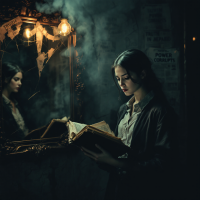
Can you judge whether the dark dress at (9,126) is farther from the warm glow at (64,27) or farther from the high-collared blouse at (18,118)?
the warm glow at (64,27)

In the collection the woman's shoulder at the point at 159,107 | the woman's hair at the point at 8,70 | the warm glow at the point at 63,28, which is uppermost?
the warm glow at the point at 63,28

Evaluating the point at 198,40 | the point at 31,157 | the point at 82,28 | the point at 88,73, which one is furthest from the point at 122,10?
the point at 31,157

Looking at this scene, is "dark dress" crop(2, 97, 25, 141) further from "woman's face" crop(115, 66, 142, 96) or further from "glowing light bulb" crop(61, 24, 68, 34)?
Result: "woman's face" crop(115, 66, 142, 96)

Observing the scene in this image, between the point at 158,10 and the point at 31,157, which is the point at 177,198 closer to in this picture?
the point at 31,157

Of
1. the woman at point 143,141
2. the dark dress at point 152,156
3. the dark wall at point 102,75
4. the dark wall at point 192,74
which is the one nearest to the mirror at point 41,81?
the dark wall at point 102,75

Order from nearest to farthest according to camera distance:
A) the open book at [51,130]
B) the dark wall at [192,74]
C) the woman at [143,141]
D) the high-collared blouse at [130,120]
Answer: the woman at [143,141], the high-collared blouse at [130,120], the open book at [51,130], the dark wall at [192,74]

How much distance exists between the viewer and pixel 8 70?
1.48m

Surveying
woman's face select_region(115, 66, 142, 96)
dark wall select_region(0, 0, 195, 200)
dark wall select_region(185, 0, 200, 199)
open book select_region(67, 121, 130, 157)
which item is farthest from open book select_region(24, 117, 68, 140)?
dark wall select_region(185, 0, 200, 199)

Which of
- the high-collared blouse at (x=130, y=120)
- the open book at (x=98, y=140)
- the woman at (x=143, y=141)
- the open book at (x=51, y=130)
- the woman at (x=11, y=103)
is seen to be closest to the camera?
the open book at (x=98, y=140)

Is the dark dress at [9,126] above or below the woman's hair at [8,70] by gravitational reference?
below

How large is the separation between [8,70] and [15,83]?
0.13 metres

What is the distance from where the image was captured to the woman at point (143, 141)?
1189 millimetres

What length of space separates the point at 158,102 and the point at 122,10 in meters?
1.20

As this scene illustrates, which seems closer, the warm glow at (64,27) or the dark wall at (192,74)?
the warm glow at (64,27)
